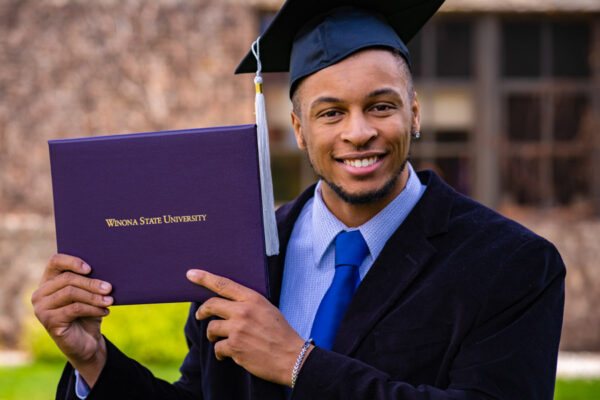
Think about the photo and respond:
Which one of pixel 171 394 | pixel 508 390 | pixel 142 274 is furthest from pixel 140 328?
pixel 508 390

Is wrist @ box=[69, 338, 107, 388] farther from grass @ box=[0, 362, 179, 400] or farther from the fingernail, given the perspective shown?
grass @ box=[0, 362, 179, 400]

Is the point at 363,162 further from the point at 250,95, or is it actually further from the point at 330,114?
the point at 250,95

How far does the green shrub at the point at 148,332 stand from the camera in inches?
245

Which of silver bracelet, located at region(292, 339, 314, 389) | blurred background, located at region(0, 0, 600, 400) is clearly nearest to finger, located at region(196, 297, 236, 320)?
silver bracelet, located at region(292, 339, 314, 389)

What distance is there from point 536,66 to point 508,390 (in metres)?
6.09

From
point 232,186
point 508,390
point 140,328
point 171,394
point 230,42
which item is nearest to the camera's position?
point 508,390

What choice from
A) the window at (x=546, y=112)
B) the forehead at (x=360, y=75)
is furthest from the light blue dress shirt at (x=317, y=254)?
the window at (x=546, y=112)

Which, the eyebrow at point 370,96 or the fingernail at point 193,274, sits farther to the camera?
the eyebrow at point 370,96

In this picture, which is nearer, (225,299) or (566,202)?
(225,299)

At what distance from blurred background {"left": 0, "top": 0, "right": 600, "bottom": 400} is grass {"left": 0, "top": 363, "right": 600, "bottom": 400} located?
1.10 m

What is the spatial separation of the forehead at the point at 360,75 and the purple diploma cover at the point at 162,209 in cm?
30

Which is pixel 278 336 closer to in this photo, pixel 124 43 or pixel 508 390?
pixel 508 390

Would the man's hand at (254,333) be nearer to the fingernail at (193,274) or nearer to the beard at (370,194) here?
the fingernail at (193,274)

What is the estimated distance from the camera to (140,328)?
6254mm
